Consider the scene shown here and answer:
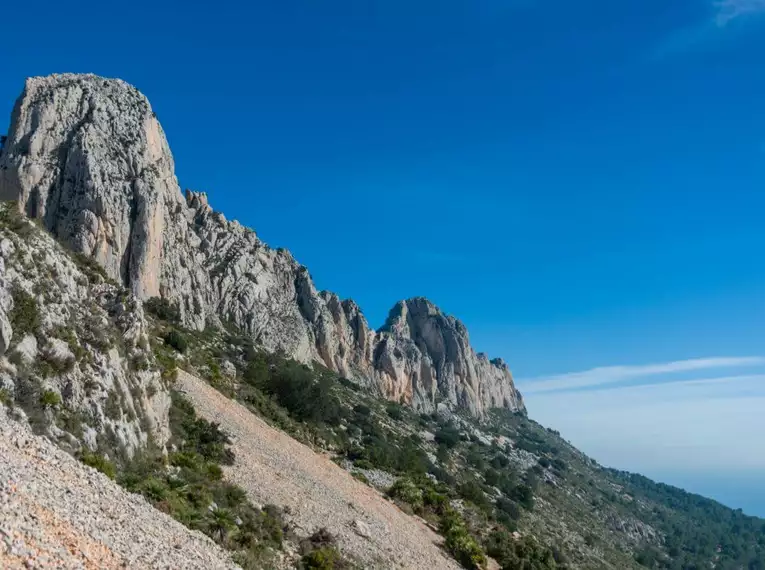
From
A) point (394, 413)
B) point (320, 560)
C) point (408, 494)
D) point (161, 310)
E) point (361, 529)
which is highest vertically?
Answer: point (394, 413)

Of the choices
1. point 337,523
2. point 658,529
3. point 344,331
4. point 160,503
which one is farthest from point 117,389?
point 658,529

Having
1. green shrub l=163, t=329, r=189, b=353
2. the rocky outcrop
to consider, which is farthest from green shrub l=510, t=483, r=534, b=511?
the rocky outcrop

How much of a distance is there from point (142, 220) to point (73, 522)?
2210 inches

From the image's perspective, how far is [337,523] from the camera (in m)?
24.9

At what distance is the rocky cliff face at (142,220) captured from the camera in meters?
59.4

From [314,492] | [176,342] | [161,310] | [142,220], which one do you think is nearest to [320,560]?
[314,492]

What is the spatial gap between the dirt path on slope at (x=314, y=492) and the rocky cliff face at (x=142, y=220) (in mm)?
31530

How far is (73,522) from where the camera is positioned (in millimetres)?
11602

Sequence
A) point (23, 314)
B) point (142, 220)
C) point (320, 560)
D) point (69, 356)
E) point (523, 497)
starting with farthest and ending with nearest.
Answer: point (523, 497) < point (142, 220) < point (320, 560) < point (69, 356) < point (23, 314)

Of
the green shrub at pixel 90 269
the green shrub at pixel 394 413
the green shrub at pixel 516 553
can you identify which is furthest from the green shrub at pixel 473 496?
the green shrub at pixel 394 413

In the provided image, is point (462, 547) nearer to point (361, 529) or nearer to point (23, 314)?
point (361, 529)

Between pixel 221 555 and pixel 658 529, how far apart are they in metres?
110

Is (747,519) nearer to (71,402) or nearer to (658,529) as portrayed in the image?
(658,529)

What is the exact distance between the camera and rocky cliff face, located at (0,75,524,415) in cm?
5944
